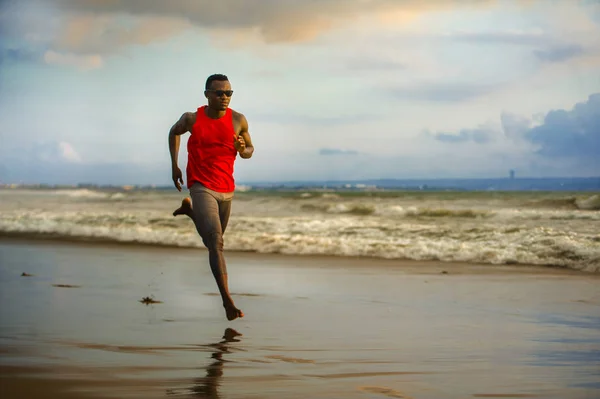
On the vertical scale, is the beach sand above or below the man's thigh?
below

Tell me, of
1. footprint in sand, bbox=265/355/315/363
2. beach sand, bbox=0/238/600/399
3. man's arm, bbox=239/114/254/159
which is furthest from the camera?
man's arm, bbox=239/114/254/159

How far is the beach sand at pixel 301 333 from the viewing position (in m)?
3.87

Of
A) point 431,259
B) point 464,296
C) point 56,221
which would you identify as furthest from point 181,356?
point 56,221

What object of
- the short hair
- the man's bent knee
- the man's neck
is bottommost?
the man's bent knee

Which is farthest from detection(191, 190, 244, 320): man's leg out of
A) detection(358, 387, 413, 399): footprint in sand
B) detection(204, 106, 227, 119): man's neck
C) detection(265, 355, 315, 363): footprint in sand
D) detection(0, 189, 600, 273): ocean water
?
detection(0, 189, 600, 273): ocean water

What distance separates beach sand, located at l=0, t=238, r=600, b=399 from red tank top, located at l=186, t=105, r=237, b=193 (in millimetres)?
998

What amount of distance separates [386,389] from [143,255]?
26.5ft

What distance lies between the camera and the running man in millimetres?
5539

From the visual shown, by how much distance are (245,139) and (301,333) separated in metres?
1.36

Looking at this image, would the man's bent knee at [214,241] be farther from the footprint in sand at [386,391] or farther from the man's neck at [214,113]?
the footprint in sand at [386,391]

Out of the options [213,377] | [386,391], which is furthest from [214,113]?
[386,391]

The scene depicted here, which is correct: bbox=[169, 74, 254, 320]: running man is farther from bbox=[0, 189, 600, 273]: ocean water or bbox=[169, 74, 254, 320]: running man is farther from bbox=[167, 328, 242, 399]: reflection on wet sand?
bbox=[0, 189, 600, 273]: ocean water

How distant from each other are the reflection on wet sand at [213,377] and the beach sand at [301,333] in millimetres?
10

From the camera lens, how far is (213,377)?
402cm
